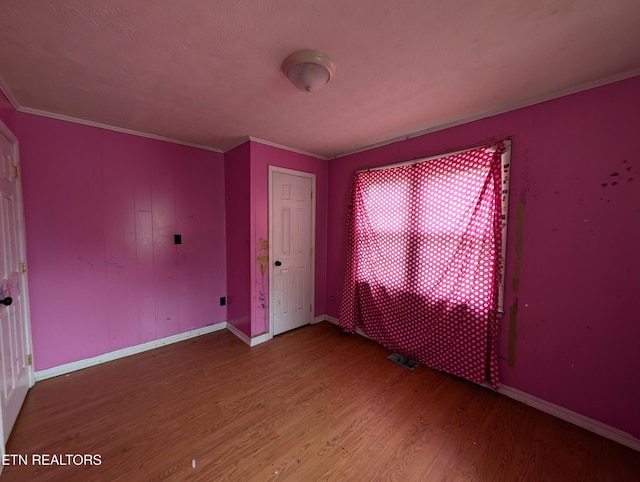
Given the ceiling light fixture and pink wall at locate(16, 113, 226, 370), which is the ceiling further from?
pink wall at locate(16, 113, 226, 370)

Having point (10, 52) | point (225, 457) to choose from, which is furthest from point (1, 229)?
point (225, 457)

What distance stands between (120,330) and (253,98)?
2.62 m

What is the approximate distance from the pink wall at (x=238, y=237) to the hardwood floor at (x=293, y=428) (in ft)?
2.50

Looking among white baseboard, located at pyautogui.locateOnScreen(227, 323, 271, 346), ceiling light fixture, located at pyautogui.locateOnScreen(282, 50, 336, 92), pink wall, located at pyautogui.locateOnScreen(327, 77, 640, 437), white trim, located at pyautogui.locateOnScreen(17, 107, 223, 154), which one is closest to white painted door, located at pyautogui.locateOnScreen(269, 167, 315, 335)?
white baseboard, located at pyautogui.locateOnScreen(227, 323, 271, 346)

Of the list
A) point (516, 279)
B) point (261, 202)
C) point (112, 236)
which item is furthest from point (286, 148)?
point (516, 279)

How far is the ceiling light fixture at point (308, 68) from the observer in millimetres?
1353

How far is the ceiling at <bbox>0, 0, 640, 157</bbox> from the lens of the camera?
109 centimetres

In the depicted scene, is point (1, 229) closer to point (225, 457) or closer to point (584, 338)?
point (225, 457)

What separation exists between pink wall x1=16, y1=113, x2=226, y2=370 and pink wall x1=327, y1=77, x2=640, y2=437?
10.2 feet

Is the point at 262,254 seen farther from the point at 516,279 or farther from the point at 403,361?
the point at 516,279

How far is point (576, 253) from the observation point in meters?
1.71

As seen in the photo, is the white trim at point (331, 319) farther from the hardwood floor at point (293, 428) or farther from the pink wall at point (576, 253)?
the pink wall at point (576, 253)

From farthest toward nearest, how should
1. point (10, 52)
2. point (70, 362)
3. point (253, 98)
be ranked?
point (70, 362) < point (253, 98) < point (10, 52)

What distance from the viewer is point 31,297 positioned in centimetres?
208
